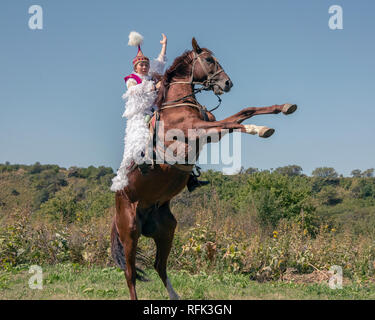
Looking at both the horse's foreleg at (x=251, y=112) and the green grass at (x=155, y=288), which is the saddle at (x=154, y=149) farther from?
the green grass at (x=155, y=288)

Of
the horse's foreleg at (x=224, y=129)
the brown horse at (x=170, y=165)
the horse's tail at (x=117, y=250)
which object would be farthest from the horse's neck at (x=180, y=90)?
the horse's tail at (x=117, y=250)

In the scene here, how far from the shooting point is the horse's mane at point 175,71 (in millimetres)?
6047

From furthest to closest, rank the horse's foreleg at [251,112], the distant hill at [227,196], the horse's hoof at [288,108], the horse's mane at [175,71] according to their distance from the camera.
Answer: the distant hill at [227,196]
the horse's mane at [175,71]
the horse's foreleg at [251,112]
the horse's hoof at [288,108]

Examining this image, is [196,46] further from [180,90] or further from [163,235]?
[163,235]

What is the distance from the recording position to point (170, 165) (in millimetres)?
5773

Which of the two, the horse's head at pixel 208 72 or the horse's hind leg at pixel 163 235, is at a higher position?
the horse's head at pixel 208 72

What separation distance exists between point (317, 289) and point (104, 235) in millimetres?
5021

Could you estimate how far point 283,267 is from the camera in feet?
29.6

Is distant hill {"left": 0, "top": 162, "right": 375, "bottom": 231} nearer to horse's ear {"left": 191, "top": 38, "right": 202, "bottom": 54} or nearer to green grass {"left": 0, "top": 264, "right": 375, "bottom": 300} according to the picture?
horse's ear {"left": 191, "top": 38, "right": 202, "bottom": 54}

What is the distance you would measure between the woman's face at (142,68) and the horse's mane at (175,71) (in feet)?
1.11

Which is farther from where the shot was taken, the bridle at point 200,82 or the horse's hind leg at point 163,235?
the horse's hind leg at point 163,235

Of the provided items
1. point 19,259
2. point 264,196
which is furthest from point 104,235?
point 264,196
